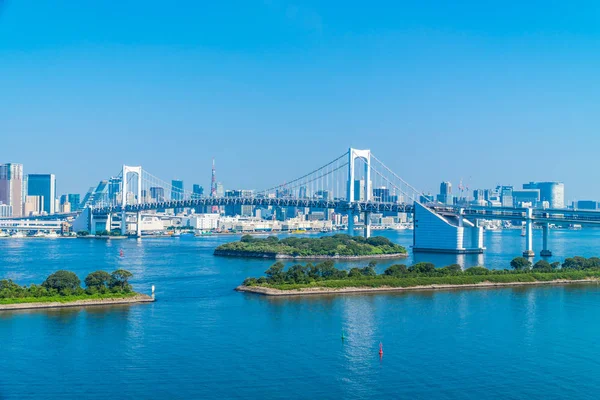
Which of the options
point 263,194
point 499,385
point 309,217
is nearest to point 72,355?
point 499,385

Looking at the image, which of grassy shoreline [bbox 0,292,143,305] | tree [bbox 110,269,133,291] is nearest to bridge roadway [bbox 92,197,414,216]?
tree [bbox 110,269,133,291]

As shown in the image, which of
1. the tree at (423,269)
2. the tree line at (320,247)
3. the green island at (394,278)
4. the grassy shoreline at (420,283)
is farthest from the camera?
the tree line at (320,247)

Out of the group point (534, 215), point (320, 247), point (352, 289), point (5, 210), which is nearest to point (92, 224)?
point (320, 247)

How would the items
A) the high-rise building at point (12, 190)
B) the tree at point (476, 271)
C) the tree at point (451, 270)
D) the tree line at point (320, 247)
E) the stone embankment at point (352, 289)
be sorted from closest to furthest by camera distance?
the stone embankment at point (352, 289), the tree at point (451, 270), the tree at point (476, 271), the tree line at point (320, 247), the high-rise building at point (12, 190)


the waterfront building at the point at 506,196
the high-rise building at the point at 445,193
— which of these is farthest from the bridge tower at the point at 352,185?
the waterfront building at the point at 506,196

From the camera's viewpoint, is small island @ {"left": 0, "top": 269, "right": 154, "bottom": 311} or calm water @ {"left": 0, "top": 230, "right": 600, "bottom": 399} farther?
small island @ {"left": 0, "top": 269, "right": 154, "bottom": 311}

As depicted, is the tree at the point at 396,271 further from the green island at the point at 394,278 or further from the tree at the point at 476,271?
the tree at the point at 476,271

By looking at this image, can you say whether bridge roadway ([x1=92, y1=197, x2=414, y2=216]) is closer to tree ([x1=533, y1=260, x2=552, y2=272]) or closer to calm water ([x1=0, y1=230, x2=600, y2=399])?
tree ([x1=533, y1=260, x2=552, y2=272])

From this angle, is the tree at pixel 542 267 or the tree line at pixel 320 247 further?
the tree line at pixel 320 247
